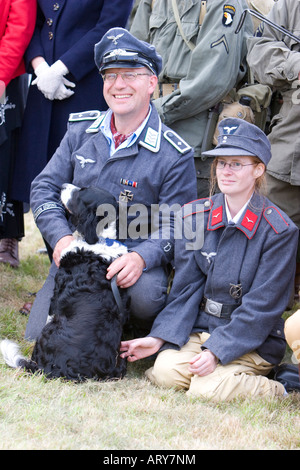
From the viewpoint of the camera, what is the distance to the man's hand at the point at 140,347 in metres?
3.78

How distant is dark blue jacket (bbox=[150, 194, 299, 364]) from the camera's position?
11.8 feet

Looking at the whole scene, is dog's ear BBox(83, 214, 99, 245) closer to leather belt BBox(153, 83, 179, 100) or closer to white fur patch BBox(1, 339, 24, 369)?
white fur patch BBox(1, 339, 24, 369)

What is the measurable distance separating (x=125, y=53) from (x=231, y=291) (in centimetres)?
156

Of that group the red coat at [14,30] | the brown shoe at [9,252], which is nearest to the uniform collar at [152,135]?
the red coat at [14,30]

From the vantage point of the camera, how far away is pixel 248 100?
4.83 meters

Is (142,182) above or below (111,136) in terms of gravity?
below

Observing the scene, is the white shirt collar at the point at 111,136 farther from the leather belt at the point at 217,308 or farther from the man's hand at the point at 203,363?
the man's hand at the point at 203,363

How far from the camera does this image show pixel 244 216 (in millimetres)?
3695

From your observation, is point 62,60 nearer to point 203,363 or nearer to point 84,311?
point 84,311

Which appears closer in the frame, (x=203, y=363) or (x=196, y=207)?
(x=203, y=363)

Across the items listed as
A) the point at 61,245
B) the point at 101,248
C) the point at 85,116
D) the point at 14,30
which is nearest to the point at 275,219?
the point at 101,248

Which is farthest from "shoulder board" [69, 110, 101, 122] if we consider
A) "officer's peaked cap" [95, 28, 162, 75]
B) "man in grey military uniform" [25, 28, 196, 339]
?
"officer's peaked cap" [95, 28, 162, 75]

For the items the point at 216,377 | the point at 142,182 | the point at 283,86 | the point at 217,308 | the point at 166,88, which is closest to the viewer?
the point at 216,377

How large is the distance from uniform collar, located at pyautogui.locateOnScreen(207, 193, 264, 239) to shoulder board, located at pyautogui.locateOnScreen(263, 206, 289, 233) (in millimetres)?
39
